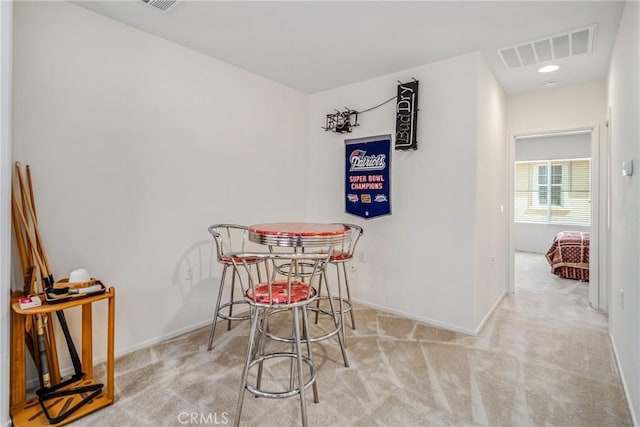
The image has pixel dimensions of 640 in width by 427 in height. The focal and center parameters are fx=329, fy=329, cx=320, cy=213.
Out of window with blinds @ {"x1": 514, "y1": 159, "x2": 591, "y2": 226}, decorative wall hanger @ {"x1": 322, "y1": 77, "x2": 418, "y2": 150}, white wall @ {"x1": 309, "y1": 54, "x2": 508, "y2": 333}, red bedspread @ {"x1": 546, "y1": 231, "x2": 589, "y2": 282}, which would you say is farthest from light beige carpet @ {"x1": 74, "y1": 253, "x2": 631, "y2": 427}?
window with blinds @ {"x1": 514, "y1": 159, "x2": 591, "y2": 226}

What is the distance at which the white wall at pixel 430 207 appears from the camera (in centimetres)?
293

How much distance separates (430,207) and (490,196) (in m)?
0.73

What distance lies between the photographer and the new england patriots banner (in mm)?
3436

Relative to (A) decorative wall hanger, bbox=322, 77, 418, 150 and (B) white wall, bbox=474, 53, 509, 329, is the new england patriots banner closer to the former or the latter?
(A) decorative wall hanger, bbox=322, 77, 418, 150

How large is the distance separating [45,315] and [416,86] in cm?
333

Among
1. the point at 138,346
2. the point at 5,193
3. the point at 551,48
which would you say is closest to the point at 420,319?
the point at 138,346

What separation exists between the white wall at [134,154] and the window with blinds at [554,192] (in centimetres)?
665

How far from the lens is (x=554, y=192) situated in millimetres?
7195

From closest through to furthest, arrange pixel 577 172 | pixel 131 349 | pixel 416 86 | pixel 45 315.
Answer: pixel 45 315, pixel 131 349, pixel 416 86, pixel 577 172

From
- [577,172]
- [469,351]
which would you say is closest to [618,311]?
[469,351]

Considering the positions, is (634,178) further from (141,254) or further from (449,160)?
(141,254)

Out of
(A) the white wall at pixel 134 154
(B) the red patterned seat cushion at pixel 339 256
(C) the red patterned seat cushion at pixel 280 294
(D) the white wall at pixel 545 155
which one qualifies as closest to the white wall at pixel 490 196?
(B) the red patterned seat cushion at pixel 339 256

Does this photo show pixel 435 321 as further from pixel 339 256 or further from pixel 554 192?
pixel 554 192

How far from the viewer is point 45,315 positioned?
1.93 m
